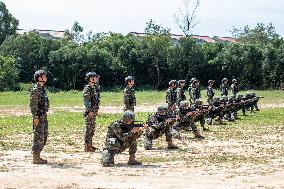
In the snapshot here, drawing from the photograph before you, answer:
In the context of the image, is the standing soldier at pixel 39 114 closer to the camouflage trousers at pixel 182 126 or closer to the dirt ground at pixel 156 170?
the dirt ground at pixel 156 170

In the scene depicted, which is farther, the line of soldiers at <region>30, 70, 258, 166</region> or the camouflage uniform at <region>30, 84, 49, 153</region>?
the camouflage uniform at <region>30, 84, 49, 153</region>

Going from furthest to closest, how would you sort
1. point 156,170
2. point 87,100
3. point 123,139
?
point 87,100, point 123,139, point 156,170

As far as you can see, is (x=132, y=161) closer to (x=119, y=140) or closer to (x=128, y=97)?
(x=119, y=140)

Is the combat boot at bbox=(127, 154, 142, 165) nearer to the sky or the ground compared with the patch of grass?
nearer to the sky

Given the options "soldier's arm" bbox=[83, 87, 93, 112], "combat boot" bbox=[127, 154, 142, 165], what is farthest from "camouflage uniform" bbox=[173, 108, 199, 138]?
"combat boot" bbox=[127, 154, 142, 165]

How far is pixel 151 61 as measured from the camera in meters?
61.3

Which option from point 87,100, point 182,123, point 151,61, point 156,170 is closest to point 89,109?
point 87,100

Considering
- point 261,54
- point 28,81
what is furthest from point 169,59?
point 28,81

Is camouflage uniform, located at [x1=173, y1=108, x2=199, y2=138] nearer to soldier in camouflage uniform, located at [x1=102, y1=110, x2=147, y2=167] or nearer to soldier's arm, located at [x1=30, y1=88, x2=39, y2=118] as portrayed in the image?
soldier in camouflage uniform, located at [x1=102, y1=110, x2=147, y2=167]

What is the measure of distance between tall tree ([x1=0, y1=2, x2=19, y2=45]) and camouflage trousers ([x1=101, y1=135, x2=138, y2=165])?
69.2 metres

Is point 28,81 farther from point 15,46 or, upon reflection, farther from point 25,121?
point 25,121

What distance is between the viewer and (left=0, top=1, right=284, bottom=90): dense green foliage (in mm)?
57875

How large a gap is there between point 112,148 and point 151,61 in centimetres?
4873

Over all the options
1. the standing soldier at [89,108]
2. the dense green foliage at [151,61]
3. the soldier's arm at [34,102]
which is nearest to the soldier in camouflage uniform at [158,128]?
the standing soldier at [89,108]
